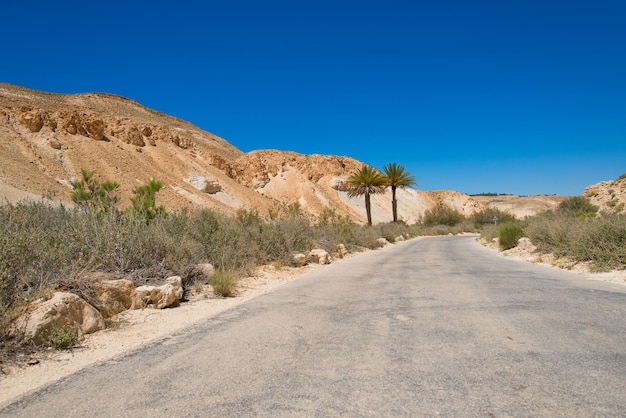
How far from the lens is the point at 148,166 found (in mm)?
47031

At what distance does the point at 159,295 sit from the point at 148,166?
43.5 metres

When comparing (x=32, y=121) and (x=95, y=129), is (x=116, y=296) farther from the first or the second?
(x=95, y=129)

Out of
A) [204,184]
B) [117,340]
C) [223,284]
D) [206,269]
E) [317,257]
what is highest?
[204,184]

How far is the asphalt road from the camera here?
10.0 feet

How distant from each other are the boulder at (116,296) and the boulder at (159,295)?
0.44ft

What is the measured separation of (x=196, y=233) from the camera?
11508mm

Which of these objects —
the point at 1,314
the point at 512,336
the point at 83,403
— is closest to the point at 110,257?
the point at 1,314

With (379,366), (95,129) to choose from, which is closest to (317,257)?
(379,366)

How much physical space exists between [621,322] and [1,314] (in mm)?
7357

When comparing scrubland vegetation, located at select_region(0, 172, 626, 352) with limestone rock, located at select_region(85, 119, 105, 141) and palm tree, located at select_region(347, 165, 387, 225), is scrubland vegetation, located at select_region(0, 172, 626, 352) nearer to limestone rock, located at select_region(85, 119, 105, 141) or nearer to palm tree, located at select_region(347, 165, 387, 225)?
palm tree, located at select_region(347, 165, 387, 225)

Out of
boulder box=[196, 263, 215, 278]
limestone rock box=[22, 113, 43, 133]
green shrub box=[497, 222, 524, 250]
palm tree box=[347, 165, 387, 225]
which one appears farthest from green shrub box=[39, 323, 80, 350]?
limestone rock box=[22, 113, 43, 133]

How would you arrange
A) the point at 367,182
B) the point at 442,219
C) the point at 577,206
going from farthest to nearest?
the point at 442,219 → the point at 367,182 → the point at 577,206

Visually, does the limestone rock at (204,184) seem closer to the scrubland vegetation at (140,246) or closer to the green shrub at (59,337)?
the scrubland vegetation at (140,246)

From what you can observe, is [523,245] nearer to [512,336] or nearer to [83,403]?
[512,336]
